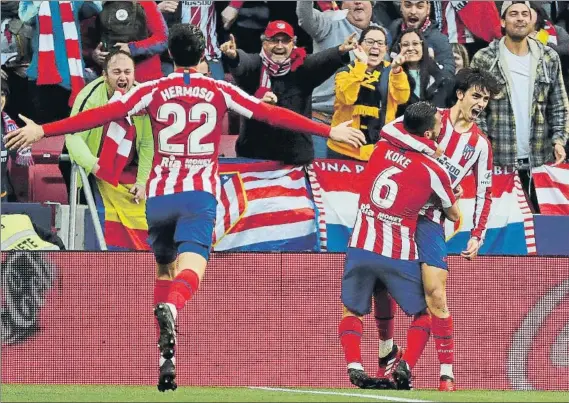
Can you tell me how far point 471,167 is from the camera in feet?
33.7

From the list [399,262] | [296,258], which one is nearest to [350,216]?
[296,258]

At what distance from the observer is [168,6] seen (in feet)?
42.1

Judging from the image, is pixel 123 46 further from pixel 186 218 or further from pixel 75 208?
pixel 186 218

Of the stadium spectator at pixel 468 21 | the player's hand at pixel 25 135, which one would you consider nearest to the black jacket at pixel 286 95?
the stadium spectator at pixel 468 21

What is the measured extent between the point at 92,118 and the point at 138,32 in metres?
4.18

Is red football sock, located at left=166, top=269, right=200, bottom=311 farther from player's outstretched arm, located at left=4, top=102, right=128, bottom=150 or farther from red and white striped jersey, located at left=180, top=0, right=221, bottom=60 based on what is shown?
red and white striped jersey, located at left=180, top=0, right=221, bottom=60

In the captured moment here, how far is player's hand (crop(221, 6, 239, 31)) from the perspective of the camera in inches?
508

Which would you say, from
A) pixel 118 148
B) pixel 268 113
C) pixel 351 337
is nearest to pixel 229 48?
pixel 118 148

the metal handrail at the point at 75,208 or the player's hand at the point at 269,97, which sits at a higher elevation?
the player's hand at the point at 269,97

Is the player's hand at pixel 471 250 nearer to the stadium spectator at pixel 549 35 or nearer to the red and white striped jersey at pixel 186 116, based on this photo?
the red and white striped jersey at pixel 186 116

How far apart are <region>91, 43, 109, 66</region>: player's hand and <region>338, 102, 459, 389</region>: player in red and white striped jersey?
3.95 meters

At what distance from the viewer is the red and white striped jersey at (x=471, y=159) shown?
401 inches

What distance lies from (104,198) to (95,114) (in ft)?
11.5

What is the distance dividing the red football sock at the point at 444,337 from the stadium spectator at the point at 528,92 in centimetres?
308
